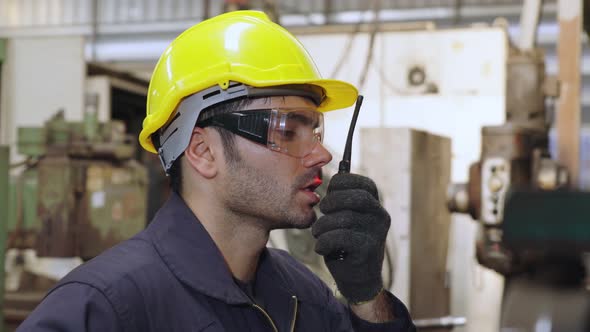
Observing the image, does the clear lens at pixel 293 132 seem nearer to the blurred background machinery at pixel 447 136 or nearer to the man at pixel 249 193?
the man at pixel 249 193

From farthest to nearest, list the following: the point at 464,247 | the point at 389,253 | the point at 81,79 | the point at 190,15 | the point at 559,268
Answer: the point at 190,15 < the point at 81,79 < the point at 464,247 < the point at 389,253 < the point at 559,268

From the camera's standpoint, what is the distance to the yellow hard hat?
1.47 meters

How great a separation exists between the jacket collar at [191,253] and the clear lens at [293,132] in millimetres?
214

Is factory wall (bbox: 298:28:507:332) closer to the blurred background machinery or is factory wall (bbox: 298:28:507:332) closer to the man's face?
the blurred background machinery

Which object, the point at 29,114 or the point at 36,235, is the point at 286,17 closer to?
the point at 29,114

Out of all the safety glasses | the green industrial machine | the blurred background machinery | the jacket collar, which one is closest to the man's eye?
the safety glasses

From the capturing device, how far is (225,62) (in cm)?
148

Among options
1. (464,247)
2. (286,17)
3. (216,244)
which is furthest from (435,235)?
(286,17)

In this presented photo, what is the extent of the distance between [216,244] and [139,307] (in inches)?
10.4

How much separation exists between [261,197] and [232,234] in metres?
0.09

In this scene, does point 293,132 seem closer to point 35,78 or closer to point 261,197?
point 261,197

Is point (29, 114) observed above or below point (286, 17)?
below

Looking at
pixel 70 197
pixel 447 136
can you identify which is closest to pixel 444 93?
pixel 447 136

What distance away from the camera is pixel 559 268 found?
456 mm
